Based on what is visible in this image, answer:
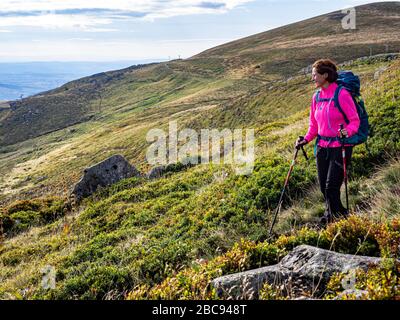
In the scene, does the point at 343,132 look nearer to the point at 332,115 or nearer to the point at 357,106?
the point at 332,115

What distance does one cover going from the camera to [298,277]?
15.8ft

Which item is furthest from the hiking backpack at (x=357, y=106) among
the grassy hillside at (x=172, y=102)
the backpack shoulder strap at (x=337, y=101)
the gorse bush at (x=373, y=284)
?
the grassy hillside at (x=172, y=102)

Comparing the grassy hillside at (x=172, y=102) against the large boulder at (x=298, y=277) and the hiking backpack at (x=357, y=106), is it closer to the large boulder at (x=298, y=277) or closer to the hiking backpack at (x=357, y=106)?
the hiking backpack at (x=357, y=106)

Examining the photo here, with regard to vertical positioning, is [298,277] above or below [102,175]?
above

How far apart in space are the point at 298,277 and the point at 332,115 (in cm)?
340

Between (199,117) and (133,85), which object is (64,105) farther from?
(199,117)

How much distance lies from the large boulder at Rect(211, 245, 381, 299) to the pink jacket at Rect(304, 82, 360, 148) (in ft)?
8.82

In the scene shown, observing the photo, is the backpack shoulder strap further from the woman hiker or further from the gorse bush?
the gorse bush

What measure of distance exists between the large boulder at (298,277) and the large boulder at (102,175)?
13986 mm

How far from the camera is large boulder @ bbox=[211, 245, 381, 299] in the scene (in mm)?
4555

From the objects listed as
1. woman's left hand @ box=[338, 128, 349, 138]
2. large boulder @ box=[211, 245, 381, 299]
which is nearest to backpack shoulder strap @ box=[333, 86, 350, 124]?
woman's left hand @ box=[338, 128, 349, 138]

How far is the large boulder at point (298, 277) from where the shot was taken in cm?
455

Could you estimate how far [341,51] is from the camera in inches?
4161

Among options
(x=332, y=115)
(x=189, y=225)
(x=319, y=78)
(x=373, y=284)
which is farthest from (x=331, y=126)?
(x=189, y=225)
